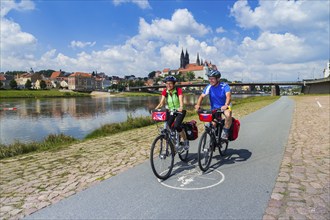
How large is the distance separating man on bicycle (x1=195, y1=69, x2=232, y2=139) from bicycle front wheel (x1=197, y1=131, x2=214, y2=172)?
1.88 feet

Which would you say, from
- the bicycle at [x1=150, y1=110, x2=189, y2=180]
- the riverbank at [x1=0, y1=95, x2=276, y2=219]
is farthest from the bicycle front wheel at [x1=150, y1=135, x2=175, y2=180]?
the riverbank at [x1=0, y1=95, x2=276, y2=219]

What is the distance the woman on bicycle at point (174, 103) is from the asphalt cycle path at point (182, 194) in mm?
872

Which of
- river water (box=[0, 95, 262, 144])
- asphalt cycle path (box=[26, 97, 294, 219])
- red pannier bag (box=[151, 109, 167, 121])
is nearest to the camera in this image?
asphalt cycle path (box=[26, 97, 294, 219])

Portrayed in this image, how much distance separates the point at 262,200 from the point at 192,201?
1046mm

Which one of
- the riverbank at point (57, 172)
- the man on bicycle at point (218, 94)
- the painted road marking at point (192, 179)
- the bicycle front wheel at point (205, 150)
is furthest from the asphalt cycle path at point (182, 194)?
the man on bicycle at point (218, 94)

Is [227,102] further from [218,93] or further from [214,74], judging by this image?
[214,74]

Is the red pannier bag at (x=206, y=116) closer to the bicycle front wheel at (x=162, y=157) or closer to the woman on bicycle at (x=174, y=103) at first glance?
the woman on bicycle at (x=174, y=103)

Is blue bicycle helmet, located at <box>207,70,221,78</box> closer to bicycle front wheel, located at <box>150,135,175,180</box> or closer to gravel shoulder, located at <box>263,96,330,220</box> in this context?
bicycle front wheel, located at <box>150,135,175,180</box>

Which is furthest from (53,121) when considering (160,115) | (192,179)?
(192,179)

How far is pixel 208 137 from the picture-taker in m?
5.93

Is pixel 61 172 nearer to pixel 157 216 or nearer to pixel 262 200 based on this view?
pixel 157 216

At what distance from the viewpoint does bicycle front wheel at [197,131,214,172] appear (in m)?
5.69

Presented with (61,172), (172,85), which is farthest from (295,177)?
(61,172)

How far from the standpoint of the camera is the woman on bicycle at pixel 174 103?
19.0ft
